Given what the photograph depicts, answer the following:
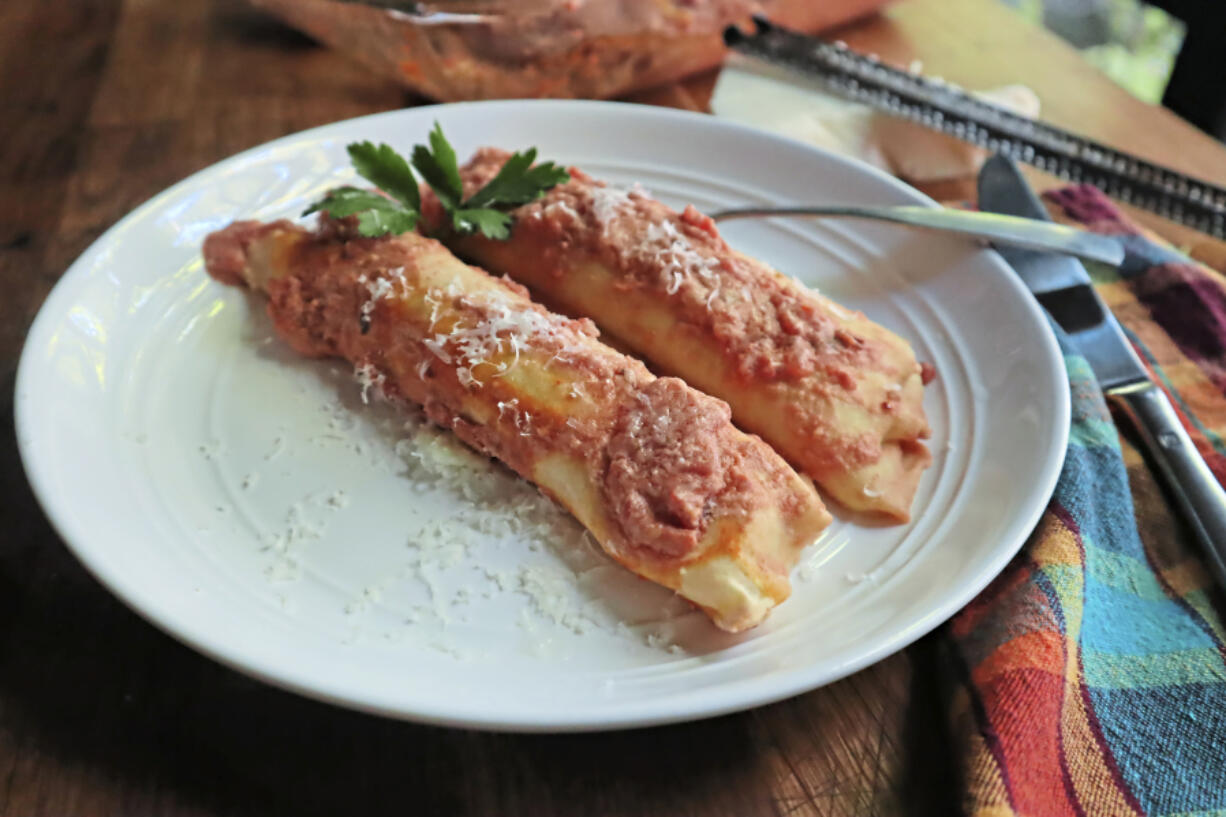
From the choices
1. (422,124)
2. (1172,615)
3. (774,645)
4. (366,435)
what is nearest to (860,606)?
(774,645)

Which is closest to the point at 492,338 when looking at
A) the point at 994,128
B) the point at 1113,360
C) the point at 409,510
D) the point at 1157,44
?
the point at 409,510

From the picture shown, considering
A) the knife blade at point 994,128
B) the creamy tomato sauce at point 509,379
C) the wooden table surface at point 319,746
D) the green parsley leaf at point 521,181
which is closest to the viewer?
the wooden table surface at point 319,746

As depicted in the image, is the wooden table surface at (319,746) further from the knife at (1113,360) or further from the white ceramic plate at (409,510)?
the knife at (1113,360)

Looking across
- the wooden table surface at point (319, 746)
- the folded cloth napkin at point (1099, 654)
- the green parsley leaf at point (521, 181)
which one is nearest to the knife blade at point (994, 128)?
the folded cloth napkin at point (1099, 654)

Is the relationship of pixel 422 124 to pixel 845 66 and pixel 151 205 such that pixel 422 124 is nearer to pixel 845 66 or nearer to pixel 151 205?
pixel 151 205

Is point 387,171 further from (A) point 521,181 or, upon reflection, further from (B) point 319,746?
(B) point 319,746

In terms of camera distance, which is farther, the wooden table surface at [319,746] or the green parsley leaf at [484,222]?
the green parsley leaf at [484,222]
